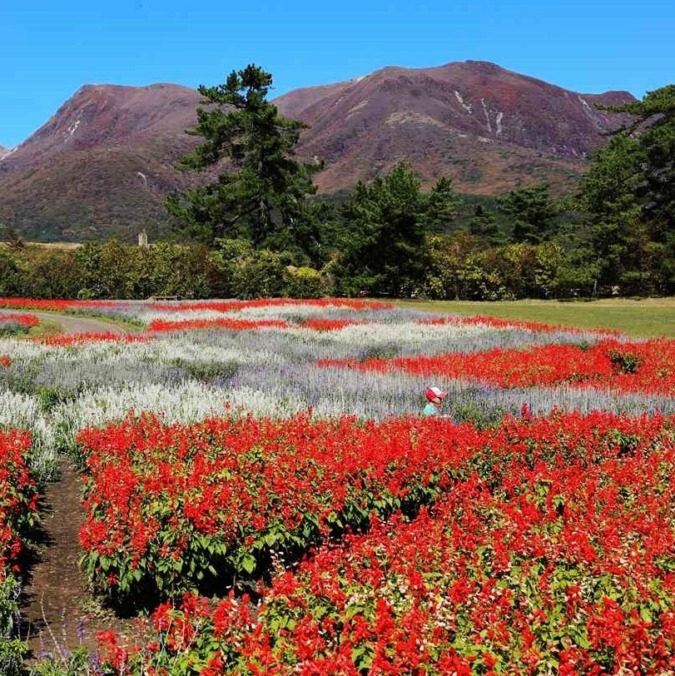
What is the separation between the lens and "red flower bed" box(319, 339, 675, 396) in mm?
11688

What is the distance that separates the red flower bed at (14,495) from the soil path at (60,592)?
0.94 feet

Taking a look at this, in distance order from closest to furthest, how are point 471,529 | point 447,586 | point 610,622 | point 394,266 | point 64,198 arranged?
1. point 610,622
2. point 447,586
3. point 471,529
4. point 394,266
5. point 64,198

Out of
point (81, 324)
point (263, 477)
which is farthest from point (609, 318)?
point (263, 477)

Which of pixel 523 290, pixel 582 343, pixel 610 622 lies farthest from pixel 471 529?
pixel 523 290

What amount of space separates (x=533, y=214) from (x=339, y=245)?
24.2 m

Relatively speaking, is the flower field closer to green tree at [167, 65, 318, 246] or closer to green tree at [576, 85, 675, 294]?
green tree at [576, 85, 675, 294]

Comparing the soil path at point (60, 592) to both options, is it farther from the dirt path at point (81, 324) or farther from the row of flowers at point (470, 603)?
the dirt path at point (81, 324)

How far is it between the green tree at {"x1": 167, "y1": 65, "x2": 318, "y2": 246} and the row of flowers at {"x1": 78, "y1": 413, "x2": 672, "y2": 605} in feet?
128

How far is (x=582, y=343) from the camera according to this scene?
16.5 meters

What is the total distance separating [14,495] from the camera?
5.58 meters

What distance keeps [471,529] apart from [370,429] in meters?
2.34

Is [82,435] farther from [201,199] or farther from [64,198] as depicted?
[64,198]

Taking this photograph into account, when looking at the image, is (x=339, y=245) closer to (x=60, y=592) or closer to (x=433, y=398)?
(x=433, y=398)

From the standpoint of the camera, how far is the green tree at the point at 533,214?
5772cm
